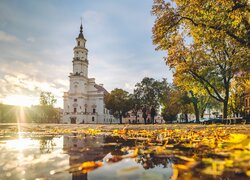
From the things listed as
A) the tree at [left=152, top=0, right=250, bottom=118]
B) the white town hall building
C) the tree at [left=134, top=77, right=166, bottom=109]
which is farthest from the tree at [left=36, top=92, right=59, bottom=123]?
the tree at [left=152, top=0, right=250, bottom=118]

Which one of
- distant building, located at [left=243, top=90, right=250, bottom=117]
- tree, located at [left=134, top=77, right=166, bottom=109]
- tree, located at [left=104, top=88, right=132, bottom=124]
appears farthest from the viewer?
tree, located at [left=104, top=88, right=132, bottom=124]

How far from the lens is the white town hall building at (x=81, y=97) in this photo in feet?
268

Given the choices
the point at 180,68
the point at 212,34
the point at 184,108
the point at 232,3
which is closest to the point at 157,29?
the point at 212,34

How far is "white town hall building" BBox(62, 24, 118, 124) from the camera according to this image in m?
81.8

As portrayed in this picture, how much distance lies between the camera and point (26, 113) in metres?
99.0

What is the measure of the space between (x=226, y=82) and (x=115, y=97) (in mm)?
48855

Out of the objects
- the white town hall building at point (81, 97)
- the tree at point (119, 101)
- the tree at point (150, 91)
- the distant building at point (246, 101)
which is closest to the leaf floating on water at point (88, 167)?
the distant building at point (246, 101)

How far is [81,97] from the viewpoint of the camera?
82250mm

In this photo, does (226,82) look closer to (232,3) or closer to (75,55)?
(232,3)

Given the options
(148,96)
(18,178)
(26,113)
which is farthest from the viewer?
(26,113)

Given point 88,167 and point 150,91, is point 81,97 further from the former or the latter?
point 88,167

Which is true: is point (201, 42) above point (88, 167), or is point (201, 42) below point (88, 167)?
above

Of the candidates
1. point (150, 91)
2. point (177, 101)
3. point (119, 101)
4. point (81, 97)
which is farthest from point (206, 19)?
point (81, 97)

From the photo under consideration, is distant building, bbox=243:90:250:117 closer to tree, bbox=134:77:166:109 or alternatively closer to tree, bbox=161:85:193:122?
tree, bbox=161:85:193:122
